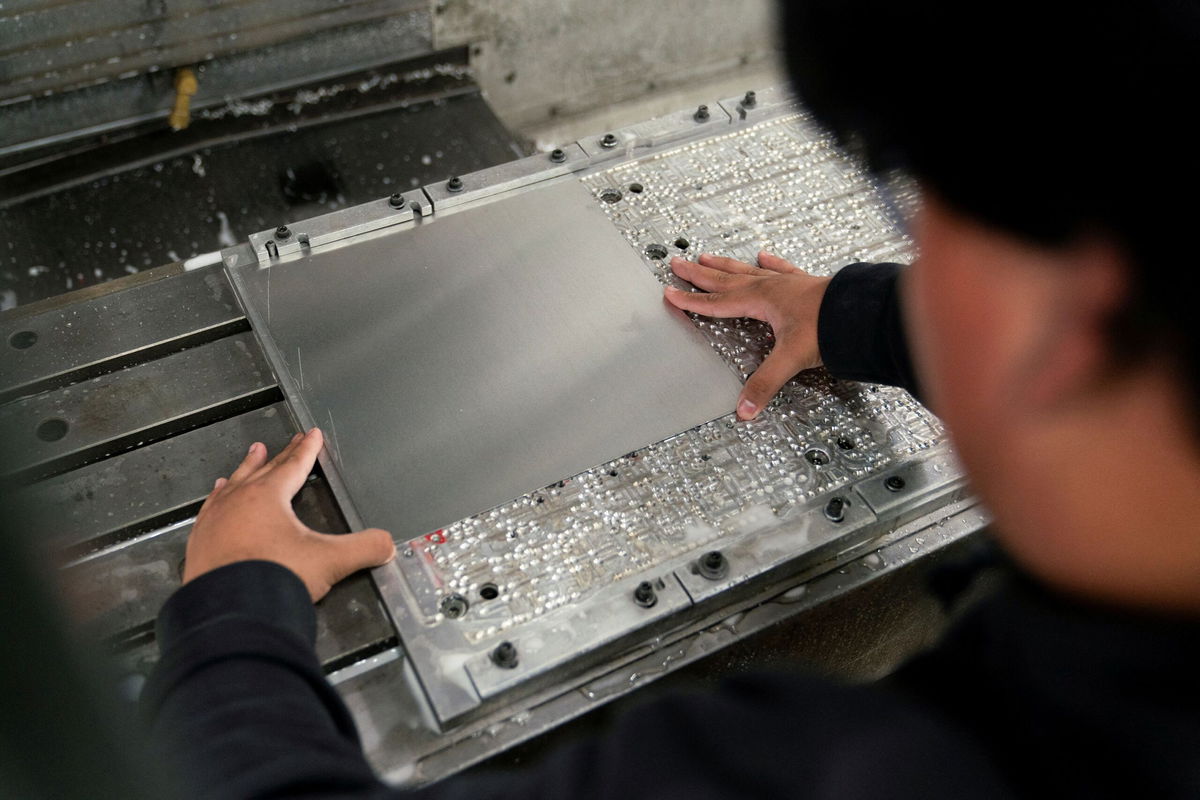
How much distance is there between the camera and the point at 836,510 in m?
1.14

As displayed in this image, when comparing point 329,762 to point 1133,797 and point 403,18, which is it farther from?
point 403,18

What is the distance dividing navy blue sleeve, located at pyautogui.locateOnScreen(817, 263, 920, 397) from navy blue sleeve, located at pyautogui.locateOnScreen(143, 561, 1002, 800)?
0.54m

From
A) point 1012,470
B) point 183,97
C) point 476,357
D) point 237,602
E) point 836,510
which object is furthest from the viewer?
point 183,97

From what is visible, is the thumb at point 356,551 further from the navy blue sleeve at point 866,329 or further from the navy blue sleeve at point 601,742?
the navy blue sleeve at point 866,329

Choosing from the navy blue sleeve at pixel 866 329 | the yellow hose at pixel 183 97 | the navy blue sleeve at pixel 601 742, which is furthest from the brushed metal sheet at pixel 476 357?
the yellow hose at pixel 183 97

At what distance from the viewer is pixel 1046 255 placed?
504mm

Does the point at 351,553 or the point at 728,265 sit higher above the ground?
the point at 728,265

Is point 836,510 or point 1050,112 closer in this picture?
point 1050,112

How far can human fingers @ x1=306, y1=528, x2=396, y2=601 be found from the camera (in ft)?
3.36

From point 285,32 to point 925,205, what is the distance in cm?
186

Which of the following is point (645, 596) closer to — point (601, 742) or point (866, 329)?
point (601, 742)

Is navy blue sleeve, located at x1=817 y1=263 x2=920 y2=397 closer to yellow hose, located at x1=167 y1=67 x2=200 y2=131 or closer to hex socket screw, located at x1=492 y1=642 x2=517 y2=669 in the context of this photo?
hex socket screw, located at x1=492 y1=642 x2=517 y2=669

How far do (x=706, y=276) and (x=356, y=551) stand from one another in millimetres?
604

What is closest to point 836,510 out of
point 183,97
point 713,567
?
point 713,567
